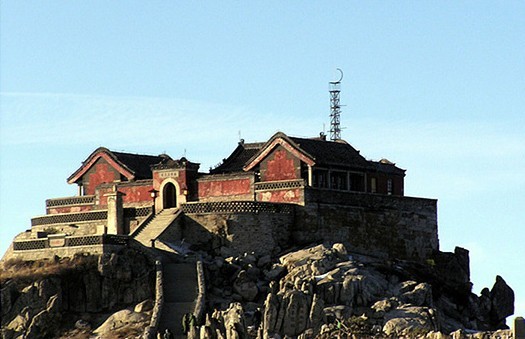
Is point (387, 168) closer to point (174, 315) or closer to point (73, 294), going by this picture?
point (174, 315)

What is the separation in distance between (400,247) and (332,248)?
34.1 ft

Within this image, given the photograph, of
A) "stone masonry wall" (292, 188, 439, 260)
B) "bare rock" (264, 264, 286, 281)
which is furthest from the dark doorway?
"bare rock" (264, 264, 286, 281)

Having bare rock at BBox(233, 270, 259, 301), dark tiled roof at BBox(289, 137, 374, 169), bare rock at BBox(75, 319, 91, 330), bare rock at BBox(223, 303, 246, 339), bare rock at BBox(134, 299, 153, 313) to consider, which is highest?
dark tiled roof at BBox(289, 137, 374, 169)

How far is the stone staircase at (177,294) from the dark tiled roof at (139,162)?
56.6 feet

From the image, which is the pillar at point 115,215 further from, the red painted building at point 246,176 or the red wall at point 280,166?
the red wall at point 280,166

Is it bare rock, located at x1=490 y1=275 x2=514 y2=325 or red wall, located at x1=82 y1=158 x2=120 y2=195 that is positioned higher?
red wall, located at x1=82 y1=158 x2=120 y2=195

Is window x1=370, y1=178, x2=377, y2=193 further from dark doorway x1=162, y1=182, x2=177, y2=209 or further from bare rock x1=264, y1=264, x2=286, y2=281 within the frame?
bare rock x1=264, y1=264, x2=286, y2=281

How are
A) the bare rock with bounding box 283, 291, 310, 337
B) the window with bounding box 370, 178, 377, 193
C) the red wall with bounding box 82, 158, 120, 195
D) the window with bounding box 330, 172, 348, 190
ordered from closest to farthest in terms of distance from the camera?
the bare rock with bounding box 283, 291, 310, 337 < the window with bounding box 330, 172, 348, 190 < the window with bounding box 370, 178, 377, 193 < the red wall with bounding box 82, 158, 120, 195

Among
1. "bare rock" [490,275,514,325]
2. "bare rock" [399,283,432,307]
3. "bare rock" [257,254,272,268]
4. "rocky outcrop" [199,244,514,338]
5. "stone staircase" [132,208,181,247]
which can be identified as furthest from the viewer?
"bare rock" [490,275,514,325]

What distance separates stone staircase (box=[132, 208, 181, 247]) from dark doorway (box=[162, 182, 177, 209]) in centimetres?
131

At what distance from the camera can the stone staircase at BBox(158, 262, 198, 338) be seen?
138000 millimetres

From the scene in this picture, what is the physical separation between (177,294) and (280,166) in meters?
16.1

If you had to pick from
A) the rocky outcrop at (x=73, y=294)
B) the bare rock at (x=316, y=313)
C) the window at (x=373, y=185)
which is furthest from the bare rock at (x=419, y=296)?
the rocky outcrop at (x=73, y=294)

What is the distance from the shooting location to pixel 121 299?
5605 inches
